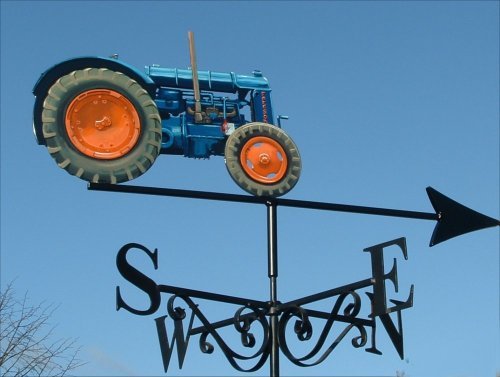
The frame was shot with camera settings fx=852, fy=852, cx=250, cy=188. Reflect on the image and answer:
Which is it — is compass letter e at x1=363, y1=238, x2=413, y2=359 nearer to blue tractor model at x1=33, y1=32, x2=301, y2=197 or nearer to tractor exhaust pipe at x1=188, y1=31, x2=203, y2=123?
blue tractor model at x1=33, y1=32, x2=301, y2=197

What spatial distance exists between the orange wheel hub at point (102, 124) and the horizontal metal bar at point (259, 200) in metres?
0.21

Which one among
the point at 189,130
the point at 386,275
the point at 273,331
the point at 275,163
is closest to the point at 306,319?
the point at 273,331

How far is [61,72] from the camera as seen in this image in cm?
495

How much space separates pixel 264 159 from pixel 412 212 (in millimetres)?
932

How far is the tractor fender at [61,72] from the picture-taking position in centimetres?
470

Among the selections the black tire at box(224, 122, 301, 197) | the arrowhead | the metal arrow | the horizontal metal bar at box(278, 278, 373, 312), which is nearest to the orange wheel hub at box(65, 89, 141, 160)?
the metal arrow

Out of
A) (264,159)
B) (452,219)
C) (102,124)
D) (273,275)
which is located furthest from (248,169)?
(452,219)

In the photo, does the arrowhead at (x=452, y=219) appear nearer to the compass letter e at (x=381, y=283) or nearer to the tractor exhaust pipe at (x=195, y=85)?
the compass letter e at (x=381, y=283)

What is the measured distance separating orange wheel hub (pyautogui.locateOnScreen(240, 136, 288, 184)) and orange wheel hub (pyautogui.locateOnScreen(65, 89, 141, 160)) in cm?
76

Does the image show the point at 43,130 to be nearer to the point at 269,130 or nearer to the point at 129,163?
the point at 129,163

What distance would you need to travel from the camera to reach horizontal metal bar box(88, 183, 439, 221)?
449 cm

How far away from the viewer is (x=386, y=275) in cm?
440

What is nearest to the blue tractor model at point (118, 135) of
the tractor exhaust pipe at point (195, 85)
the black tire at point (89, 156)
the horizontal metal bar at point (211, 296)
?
the black tire at point (89, 156)

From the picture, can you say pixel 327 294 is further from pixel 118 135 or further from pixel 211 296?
pixel 118 135
